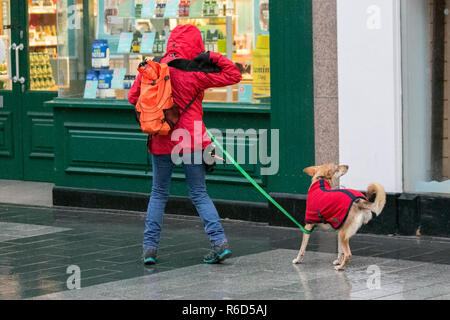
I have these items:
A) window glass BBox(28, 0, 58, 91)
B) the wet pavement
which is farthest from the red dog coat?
window glass BBox(28, 0, 58, 91)

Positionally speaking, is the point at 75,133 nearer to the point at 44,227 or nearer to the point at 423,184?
the point at 44,227

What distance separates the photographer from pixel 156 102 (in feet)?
24.9

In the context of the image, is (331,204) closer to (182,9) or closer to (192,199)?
(192,199)

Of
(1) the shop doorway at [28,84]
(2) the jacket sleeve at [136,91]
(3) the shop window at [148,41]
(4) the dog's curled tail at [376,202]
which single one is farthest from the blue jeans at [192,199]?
(1) the shop doorway at [28,84]

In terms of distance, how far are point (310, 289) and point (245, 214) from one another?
3191 mm

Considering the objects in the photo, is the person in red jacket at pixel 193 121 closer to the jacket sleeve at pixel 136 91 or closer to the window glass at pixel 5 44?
the jacket sleeve at pixel 136 91

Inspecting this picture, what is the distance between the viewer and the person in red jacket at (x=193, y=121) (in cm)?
773

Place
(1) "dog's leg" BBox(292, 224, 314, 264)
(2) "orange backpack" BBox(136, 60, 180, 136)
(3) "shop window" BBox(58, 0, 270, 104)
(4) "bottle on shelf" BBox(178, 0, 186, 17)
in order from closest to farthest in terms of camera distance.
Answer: (2) "orange backpack" BBox(136, 60, 180, 136) < (1) "dog's leg" BBox(292, 224, 314, 264) < (3) "shop window" BBox(58, 0, 270, 104) < (4) "bottle on shelf" BBox(178, 0, 186, 17)

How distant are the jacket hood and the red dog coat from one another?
154cm

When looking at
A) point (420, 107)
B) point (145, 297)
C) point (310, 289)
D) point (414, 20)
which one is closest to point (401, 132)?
point (420, 107)

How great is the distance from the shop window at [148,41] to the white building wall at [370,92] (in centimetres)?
109

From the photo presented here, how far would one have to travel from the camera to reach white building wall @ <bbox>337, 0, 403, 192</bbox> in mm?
8969

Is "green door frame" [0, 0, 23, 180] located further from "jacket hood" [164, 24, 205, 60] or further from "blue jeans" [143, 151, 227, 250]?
"jacket hood" [164, 24, 205, 60]

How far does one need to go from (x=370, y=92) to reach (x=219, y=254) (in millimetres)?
2437
